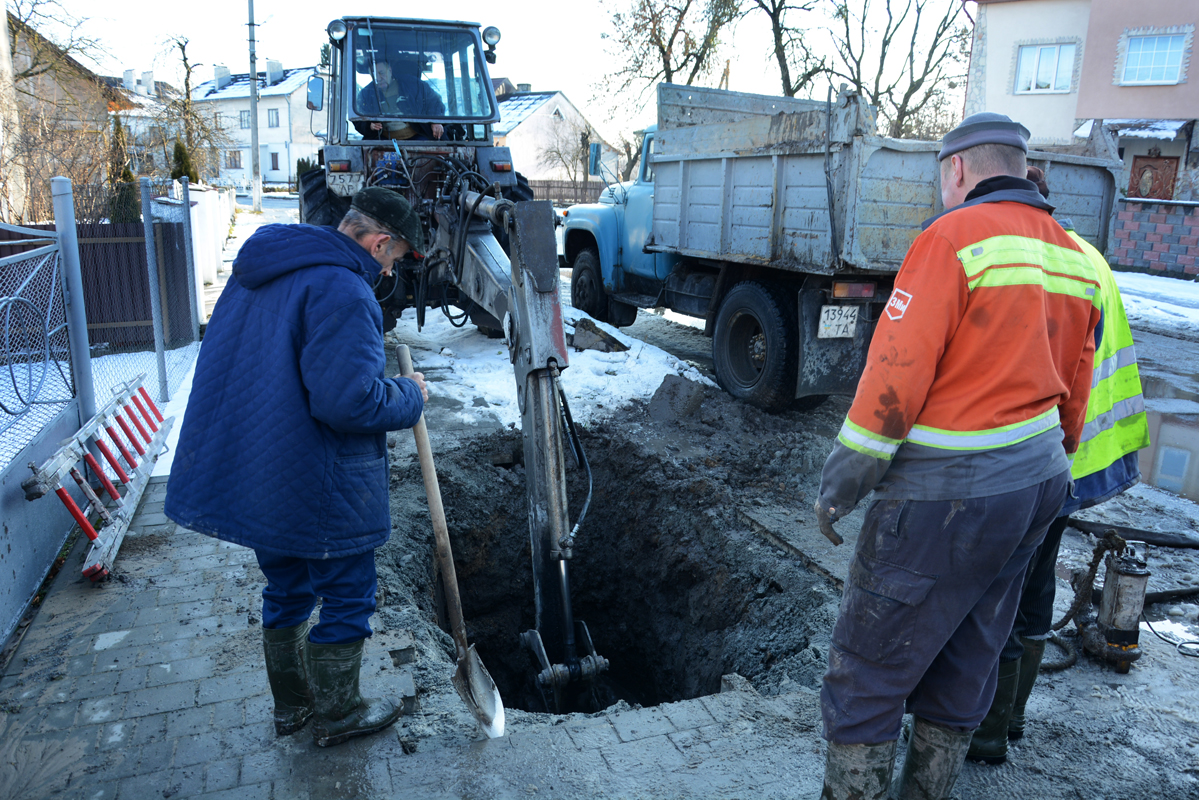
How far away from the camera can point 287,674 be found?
2922 mm

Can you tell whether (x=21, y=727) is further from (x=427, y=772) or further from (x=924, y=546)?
(x=924, y=546)

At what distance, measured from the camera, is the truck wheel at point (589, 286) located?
1002cm

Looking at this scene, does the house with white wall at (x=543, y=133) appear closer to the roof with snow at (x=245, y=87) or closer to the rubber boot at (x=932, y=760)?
the roof with snow at (x=245, y=87)

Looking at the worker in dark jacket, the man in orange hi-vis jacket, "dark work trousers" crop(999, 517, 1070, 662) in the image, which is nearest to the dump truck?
the worker in dark jacket

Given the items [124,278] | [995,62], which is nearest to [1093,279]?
[124,278]

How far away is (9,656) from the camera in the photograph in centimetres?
336

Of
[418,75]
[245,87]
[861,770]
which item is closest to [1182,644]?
[861,770]

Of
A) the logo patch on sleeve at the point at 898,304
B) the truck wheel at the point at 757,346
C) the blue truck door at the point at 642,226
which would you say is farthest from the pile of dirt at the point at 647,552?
the blue truck door at the point at 642,226

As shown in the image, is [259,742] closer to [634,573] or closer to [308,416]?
[308,416]

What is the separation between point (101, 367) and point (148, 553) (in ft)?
15.1

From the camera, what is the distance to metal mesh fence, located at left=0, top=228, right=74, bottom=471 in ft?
13.6

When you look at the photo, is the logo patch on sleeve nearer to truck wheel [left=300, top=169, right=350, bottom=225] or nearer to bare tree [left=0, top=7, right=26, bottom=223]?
truck wheel [left=300, top=169, right=350, bottom=225]

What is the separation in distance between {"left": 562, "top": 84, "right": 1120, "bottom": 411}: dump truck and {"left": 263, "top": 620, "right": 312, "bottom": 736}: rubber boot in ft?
14.7

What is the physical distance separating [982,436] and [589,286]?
Result: 8.35 meters
